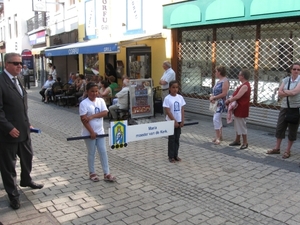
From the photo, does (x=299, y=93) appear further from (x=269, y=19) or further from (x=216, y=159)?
(x=269, y=19)

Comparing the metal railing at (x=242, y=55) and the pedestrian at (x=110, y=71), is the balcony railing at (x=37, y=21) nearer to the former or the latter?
the pedestrian at (x=110, y=71)

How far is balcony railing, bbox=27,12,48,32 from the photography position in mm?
21328

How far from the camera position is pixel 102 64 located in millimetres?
14570

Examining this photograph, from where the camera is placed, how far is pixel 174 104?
5.40 metres

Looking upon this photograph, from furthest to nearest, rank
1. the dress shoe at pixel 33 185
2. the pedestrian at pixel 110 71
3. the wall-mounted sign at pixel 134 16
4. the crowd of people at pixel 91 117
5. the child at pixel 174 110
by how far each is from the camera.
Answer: the pedestrian at pixel 110 71 → the wall-mounted sign at pixel 134 16 → the child at pixel 174 110 → the dress shoe at pixel 33 185 → the crowd of people at pixel 91 117

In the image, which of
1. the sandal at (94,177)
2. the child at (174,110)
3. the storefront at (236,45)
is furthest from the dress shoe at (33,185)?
the storefront at (236,45)

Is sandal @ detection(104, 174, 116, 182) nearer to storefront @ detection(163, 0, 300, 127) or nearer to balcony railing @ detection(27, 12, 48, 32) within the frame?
storefront @ detection(163, 0, 300, 127)

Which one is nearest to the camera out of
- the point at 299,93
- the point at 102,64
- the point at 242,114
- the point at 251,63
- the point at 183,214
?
the point at 183,214

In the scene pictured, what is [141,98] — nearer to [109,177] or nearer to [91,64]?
[109,177]

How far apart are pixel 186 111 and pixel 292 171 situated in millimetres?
5214

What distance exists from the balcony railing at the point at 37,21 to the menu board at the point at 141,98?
1458 centimetres

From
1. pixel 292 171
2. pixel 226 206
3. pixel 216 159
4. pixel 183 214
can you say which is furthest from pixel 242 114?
pixel 183 214

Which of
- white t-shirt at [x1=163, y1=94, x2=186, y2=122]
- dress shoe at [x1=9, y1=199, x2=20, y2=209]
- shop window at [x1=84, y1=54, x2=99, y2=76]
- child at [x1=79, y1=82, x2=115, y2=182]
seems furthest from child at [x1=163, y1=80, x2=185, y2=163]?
shop window at [x1=84, y1=54, x2=99, y2=76]

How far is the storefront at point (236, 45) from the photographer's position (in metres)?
7.46
